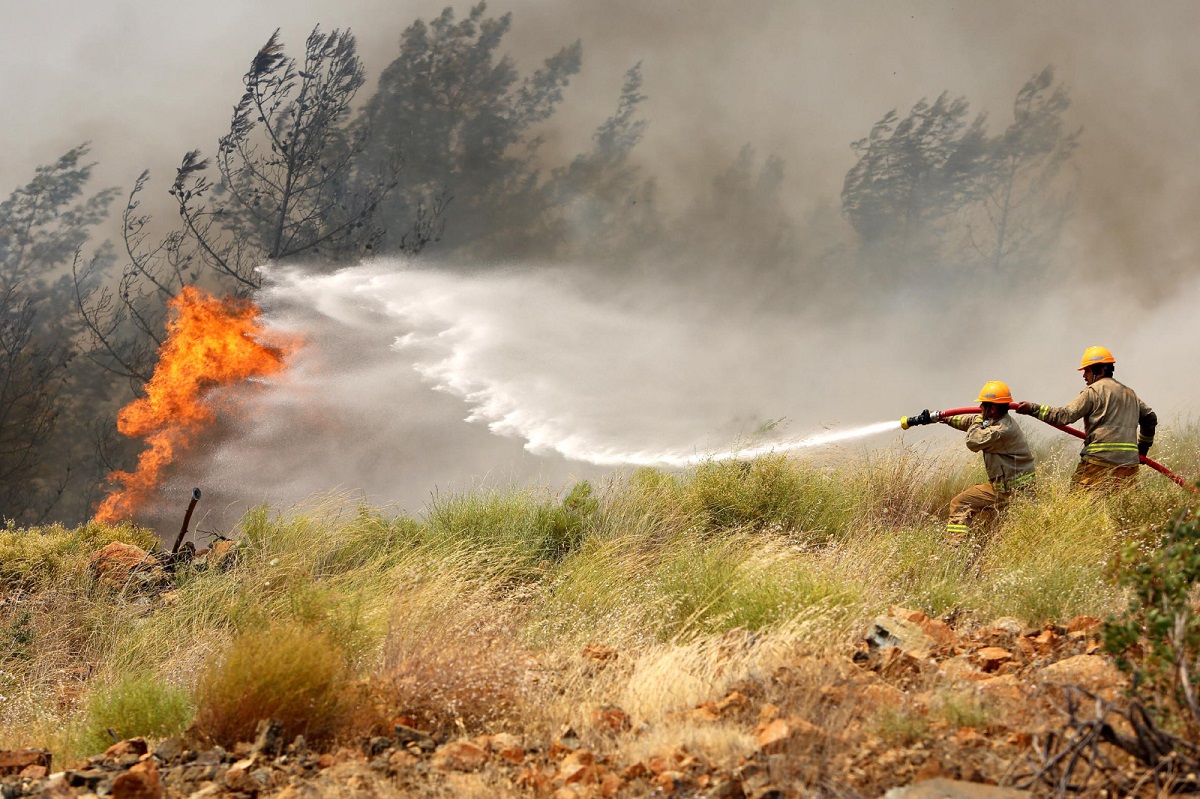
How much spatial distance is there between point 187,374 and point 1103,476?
1634 cm

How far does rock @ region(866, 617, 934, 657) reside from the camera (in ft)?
17.6

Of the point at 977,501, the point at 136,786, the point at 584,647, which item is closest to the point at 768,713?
the point at 584,647

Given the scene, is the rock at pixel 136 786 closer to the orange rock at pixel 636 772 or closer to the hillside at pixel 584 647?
the hillside at pixel 584 647

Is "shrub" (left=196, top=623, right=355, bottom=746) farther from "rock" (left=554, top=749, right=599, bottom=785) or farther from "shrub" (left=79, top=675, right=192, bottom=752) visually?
"rock" (left=554, top=749, right=599, bottom=785)

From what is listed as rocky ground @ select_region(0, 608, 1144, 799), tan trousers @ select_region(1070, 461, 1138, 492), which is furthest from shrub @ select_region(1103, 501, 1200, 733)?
tan trousers @ select_region(1070, 461, 1138, 492)

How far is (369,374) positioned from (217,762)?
1975 centimetres

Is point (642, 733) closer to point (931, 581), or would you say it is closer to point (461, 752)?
point (461, 752)

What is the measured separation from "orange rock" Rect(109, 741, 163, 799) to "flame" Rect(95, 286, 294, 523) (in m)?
16.0

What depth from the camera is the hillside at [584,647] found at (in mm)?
3973

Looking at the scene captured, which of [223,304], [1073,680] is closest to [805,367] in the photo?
[223,304]

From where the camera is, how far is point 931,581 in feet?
23.4

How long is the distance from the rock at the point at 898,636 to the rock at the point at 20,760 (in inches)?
170

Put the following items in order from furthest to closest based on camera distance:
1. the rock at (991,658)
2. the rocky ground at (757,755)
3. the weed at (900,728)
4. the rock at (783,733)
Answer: the rock at (991,658) → the weed at (900,728) → the rock at (783,733) → the rocky ground at (757,755)

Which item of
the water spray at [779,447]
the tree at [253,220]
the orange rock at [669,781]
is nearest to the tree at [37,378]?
the tree at [253,220]
